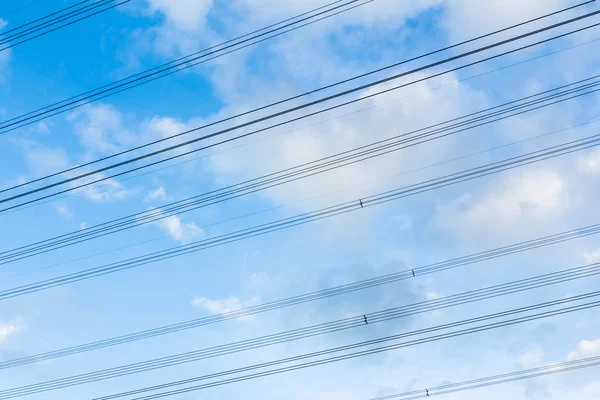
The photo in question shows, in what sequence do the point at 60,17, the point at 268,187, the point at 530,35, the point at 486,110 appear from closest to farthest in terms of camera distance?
the point at 530,35, the point at 486,110, the point at 268,187, the point at 60,17

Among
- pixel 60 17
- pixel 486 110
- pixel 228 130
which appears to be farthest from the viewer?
pixel 60 17

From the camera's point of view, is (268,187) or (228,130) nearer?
(228,130)

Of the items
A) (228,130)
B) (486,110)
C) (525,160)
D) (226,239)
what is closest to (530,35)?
(486,110)

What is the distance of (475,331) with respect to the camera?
686 inches

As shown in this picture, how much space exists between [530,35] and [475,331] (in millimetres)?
9451

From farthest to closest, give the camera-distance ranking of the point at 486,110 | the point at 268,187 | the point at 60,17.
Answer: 1. the point at 60,17
2. the point at 268,187
3. the point at 486,110

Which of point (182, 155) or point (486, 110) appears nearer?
point (182, 155)

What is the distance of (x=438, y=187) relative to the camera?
57.7ft

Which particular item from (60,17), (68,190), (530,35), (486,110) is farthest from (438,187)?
(60,17)

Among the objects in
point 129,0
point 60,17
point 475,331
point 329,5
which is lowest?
point 475,331

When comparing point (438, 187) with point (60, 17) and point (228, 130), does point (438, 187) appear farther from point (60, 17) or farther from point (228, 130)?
point (60, 17)

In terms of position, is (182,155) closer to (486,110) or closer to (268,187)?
(268,187)

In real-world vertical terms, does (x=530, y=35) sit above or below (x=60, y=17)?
below

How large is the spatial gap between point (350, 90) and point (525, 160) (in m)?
7.22
